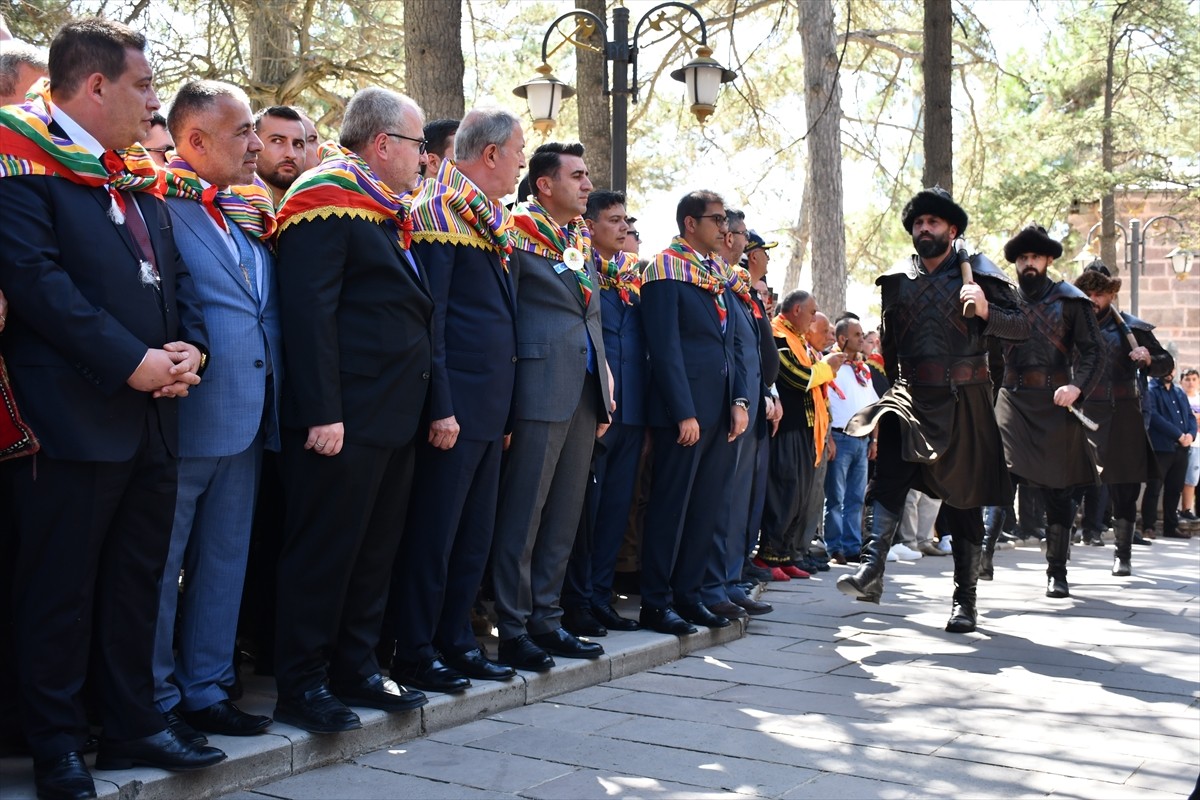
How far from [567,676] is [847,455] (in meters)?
5.78

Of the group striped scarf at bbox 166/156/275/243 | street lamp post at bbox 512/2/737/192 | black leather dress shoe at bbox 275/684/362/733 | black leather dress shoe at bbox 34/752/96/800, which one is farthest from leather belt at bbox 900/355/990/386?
black leather dress shoe at bbox 34/752/96/800

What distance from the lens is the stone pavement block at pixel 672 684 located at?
5949mm

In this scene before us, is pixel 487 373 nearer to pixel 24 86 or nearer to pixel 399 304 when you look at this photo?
pixel 399 304

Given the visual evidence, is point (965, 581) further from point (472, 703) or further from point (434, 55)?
point (434, 55)

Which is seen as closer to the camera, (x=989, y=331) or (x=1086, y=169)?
(x=989, y=331)

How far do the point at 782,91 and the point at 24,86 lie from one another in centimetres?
2023

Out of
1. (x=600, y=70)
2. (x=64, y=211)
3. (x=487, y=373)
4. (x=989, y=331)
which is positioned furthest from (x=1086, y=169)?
(x=64, y=211)

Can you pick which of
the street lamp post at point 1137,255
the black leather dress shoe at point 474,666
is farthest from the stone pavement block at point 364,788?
the street lamp post at point 1137,255

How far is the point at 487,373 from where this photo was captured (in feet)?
17.8

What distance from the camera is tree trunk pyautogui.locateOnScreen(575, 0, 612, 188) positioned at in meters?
11.9

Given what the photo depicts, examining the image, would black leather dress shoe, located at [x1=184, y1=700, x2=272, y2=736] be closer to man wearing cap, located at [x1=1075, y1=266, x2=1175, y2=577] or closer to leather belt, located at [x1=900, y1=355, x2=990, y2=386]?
leather belt, located at [x1=900, y1=355, x2=990, y2=386]

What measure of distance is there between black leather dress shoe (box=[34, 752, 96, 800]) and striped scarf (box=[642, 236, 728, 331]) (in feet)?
13.4

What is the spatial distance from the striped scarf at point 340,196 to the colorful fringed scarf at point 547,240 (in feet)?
3.71

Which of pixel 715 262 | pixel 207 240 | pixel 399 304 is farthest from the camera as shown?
pixel 715 262
